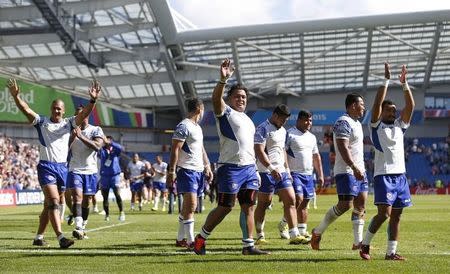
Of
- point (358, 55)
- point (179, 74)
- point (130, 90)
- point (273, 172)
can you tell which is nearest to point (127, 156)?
point (130, 90)

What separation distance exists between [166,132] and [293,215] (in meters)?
62.7

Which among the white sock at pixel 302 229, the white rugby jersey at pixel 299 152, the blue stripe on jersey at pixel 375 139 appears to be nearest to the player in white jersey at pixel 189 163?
the white sock at pixel 302 229

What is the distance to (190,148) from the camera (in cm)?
1136

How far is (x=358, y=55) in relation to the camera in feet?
204

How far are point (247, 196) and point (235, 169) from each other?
0.42 metres

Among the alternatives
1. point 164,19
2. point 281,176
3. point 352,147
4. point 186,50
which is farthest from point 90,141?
point 186,50

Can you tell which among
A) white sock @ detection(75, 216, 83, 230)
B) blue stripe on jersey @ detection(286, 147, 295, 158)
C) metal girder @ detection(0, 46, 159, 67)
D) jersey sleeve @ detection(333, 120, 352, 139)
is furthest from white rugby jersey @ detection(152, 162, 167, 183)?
metal girder @ detection(0, 46, 159, 67)

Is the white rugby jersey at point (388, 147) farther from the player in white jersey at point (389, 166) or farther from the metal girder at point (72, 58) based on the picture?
the metal girder at point (72, 58)

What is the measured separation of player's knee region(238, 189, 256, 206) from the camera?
1012 centimetres

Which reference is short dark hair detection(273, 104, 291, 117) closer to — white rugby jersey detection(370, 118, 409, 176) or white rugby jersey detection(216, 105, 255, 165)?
white rugby jersey detection(216, 105, 255, 165)

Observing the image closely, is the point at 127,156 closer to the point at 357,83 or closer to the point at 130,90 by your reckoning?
the point at 130,90

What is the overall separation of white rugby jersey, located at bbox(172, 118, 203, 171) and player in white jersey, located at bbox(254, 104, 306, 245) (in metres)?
0.90

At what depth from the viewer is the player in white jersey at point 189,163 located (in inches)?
435

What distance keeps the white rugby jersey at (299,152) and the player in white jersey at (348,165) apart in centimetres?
250
